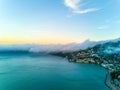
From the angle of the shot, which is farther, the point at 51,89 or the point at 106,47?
the point at 106,47

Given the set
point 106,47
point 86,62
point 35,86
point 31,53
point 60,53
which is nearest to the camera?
point 35,86

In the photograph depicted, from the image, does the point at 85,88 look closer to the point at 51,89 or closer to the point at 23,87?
the point at 51,89

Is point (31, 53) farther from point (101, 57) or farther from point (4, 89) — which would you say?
point (4, 89)

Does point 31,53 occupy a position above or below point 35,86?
above

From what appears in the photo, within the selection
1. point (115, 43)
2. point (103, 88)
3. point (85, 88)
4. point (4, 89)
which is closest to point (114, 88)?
point (103, 88)

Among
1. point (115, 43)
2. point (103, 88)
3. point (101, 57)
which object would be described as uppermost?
point (115, 43)

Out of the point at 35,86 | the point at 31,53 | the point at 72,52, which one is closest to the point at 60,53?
the point at 72,52

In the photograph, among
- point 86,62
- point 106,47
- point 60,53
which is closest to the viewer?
point 86,62

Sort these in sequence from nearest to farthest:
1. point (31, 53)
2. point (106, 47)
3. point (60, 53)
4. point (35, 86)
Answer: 1. point (35, 86)
2. point (106, 47)
3. point (60, 53)
4. point (31, 53)

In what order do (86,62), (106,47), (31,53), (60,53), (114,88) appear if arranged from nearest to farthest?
(114,88) < (86,62) < (106,47) < (60,53) < (31,53)
